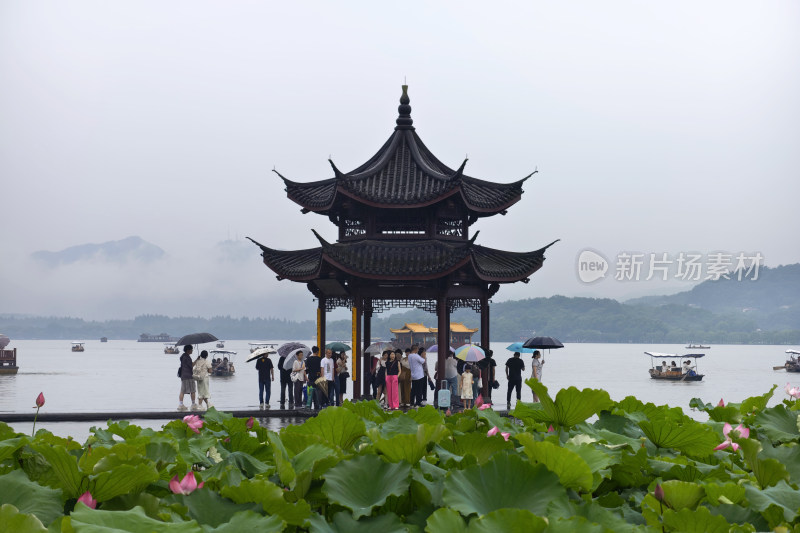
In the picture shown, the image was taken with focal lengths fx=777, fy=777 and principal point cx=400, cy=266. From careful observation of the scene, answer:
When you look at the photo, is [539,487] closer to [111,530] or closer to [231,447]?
[111,530]

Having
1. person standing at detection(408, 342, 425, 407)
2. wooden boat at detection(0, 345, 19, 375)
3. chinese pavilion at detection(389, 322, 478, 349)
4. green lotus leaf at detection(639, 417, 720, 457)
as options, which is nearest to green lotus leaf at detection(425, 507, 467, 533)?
green lotus leaf at detection(639, 417, 720, 457)

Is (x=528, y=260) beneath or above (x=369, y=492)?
above

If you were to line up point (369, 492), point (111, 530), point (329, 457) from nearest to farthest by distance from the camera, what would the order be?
1. point (111, 530)
2. point (369, 492)
3. point (329, 457)

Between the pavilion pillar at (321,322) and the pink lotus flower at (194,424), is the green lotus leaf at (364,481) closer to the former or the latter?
the pink lotus flower at (194,424)

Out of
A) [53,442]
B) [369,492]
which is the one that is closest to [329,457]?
[369,492]

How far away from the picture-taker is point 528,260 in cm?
2130

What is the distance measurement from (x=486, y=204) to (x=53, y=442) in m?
18.5

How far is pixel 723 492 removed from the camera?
193 cm

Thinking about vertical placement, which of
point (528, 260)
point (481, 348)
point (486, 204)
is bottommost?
point (481, 348)

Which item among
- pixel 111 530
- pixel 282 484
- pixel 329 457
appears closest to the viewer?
pixel 111 530

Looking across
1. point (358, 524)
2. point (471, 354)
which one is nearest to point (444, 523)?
point (358, 524)

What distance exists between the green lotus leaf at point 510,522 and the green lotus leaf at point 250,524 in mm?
411

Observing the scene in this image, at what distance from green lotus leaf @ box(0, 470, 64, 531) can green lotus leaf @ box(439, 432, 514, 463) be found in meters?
1.09

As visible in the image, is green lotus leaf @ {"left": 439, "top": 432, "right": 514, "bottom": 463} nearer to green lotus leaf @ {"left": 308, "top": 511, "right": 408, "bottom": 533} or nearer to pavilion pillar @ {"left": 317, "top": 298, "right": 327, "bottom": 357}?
green lotus leaf @ {"left": 308, "top": 511, "right": 408, "bottom": 533}
